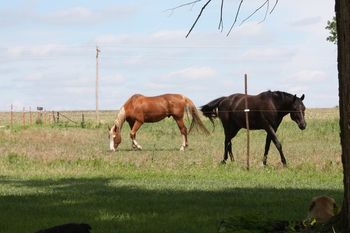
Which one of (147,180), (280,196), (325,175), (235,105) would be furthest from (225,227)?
(235,105)

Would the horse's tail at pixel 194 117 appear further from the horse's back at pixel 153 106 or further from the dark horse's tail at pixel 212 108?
the dark horse's tail at pixel 212 108

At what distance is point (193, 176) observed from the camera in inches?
631

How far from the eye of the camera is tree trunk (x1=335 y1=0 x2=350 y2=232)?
6.59 meters

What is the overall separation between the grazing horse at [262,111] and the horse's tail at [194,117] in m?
5.40

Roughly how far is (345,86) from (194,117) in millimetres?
22008

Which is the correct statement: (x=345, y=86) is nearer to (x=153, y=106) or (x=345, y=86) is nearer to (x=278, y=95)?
(x=278, y=95)

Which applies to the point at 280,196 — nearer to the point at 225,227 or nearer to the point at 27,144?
the point at 225,227

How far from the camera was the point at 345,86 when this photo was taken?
660 cm

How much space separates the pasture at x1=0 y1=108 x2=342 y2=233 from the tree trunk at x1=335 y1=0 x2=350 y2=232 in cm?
88

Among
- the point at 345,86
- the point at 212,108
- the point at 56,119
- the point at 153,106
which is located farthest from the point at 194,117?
the point at 56,119

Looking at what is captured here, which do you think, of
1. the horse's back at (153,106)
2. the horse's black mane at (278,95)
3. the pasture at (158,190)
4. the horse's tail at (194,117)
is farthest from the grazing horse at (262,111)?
the horse's back at (153,106)

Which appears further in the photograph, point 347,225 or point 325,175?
point 325,175

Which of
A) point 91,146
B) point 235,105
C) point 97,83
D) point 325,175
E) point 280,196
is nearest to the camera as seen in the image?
point 280,196

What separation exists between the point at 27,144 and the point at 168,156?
320 inches
